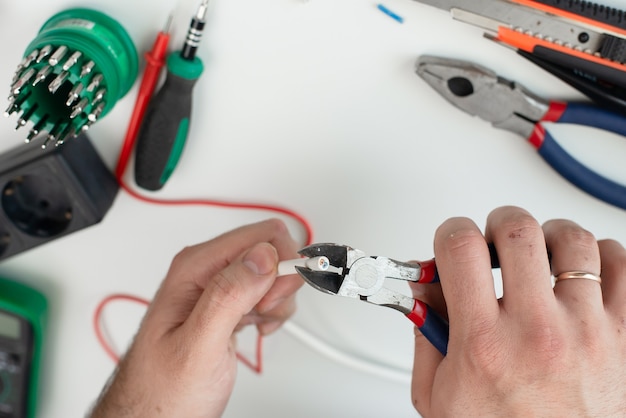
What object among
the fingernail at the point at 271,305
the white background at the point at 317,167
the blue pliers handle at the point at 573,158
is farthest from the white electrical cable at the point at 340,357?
the blue pliers handle at the point at 573,158

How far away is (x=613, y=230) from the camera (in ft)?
2.84

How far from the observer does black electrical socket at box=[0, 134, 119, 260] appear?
807mm

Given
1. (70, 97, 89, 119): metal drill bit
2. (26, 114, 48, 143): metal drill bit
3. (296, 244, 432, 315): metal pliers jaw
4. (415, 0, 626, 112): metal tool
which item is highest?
(415, 0, 626, 112): metal tool

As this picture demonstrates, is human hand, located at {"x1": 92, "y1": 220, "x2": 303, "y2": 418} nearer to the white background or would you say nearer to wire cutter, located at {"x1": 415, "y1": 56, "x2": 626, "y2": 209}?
the white background

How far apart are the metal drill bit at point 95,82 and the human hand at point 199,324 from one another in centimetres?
22

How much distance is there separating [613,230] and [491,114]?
10.1 inches

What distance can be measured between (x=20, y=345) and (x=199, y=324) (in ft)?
1.38

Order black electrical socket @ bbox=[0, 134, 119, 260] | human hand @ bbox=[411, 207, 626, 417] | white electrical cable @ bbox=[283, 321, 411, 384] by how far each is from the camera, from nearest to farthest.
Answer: human hand @ bbox=[411, 207, 626, 417] < black electrical socket @ bbox=[0, 134, 119, 260] < white electrical cable @ bbox=[283, 321, 411, 384]

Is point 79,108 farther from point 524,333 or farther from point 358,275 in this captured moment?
point 524,333

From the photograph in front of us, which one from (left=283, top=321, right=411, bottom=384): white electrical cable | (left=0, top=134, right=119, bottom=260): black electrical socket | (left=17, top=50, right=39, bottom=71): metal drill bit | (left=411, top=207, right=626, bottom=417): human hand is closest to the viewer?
(left=411, top=207, right=626, bottom=417): human hand

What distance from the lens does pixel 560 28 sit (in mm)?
710

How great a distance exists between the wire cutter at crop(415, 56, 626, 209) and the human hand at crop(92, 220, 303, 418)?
10.4 inches

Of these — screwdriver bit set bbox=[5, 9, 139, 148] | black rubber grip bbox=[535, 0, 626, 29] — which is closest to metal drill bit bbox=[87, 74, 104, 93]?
screwdriver bit set bbox=[5, 9, 139, 148]

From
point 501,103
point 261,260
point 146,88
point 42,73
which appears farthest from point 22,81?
point 501,103
